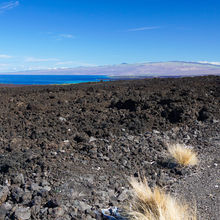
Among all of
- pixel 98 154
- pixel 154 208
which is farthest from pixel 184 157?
pixel 154 208

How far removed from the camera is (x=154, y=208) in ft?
10.2

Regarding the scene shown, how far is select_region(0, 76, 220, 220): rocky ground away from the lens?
139 inches

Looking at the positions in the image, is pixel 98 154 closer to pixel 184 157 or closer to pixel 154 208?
pixel 184 157

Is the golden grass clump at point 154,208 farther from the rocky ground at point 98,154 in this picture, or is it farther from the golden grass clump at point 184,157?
the golden grass clump at point 184,157

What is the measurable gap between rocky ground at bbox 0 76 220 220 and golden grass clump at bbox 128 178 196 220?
0.33 m

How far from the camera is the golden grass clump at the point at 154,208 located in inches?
113

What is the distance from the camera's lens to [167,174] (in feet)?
14.9

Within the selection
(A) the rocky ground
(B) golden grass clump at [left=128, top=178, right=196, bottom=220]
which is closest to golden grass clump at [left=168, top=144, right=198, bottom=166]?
(A) the rocky ground

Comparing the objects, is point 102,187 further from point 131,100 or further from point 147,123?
→ point 131,100

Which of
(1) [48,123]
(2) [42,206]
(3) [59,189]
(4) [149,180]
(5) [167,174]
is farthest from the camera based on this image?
(1) [48,123]

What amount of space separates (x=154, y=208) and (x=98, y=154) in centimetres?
217

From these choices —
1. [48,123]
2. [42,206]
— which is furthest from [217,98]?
[42,206]

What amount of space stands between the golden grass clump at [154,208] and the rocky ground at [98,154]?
0.33m

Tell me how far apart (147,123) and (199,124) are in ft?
5.21
